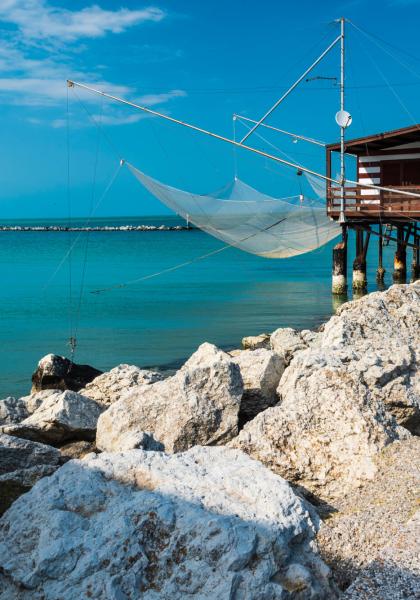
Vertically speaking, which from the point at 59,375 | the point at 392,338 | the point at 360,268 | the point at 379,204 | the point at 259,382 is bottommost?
the point at 59,375

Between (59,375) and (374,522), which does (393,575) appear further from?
(59,375)

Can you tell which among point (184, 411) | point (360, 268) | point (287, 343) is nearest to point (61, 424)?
point (184, 411)

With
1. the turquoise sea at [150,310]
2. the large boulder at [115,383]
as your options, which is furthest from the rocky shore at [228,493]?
the turquoise sea at [150,310]

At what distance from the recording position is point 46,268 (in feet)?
139

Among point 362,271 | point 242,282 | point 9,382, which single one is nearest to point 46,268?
point 242,282

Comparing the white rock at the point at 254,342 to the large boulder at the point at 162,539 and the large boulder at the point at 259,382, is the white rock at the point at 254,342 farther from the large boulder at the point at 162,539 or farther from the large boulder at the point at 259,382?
the large boulder at the point at 162,539

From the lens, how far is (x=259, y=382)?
606 cm

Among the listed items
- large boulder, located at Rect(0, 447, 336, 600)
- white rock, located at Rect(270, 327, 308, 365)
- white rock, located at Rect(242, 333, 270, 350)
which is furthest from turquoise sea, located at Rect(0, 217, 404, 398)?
large boulder, located at Rect(0, 447, 336, 600)

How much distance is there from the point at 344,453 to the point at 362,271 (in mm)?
18923

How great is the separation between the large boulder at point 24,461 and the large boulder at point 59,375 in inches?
211

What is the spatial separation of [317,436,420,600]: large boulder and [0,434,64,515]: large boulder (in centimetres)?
159

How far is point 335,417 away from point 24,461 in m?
2.08

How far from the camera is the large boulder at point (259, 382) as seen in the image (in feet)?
19.3

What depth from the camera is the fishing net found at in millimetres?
16297
